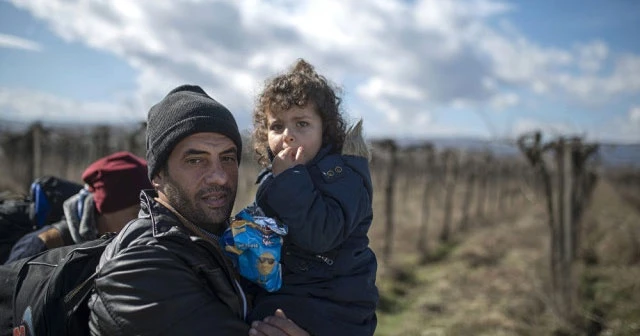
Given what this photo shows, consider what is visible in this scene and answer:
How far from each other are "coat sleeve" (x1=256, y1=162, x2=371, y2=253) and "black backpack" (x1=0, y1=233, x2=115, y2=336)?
742 mm

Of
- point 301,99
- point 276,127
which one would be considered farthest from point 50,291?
point 301,99

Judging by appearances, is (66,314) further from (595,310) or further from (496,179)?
(496,179)

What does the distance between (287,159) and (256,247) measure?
0.47 meters

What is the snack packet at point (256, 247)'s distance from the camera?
1.83m

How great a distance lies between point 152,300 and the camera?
1.47m

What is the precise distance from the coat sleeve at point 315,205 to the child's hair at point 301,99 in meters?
0.34

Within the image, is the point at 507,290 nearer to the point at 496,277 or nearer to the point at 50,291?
the point at 496,277

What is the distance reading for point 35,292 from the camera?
179 cm

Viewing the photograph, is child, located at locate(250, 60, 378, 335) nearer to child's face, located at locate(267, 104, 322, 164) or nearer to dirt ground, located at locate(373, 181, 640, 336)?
child's face, located at locate(267, 104, 322, 164)

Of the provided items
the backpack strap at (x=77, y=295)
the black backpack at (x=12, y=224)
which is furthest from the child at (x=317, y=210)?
the black backpack at (x=12, y=224)

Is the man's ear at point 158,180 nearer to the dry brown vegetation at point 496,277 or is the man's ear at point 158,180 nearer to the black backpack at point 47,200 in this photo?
the dry brown vegetation at point 496,277

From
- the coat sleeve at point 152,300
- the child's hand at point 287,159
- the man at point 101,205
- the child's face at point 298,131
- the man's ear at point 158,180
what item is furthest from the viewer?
the man at point 101,205

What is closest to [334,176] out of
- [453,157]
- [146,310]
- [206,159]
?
[206,159]

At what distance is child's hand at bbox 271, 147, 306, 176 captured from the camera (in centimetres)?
207
